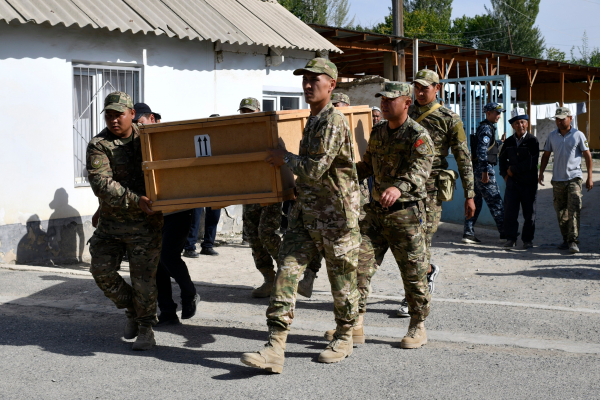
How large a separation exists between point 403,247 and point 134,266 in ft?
6.38

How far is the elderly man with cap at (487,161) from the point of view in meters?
9.95

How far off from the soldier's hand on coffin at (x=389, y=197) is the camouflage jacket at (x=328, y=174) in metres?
0.18

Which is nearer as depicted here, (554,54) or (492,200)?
(492,200)

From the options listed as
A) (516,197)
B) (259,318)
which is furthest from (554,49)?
(259,318)

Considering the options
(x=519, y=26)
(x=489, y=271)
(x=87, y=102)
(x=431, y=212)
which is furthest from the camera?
(x=519, y=26)

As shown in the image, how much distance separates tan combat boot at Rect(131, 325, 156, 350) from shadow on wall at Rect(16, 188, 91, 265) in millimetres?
4171

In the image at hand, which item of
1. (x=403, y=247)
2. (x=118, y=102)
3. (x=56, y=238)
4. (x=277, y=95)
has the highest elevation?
(x=277, y=95)

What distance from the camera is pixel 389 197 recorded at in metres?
4.55

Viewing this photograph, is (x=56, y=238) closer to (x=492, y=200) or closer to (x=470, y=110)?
(x=492, y=200)

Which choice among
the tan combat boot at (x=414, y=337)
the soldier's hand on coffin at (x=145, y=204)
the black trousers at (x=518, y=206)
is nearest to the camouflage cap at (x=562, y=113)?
the black trousers at (x=518, y=206)

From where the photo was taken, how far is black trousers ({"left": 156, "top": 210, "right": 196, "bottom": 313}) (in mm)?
5508

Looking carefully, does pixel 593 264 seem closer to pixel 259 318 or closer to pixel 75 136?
pixel 259 318

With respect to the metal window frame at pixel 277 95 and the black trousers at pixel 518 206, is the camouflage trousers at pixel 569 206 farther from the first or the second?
the metal window frame at pixel 277 95

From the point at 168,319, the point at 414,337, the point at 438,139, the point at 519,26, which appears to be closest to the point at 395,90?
the point at 438,139
